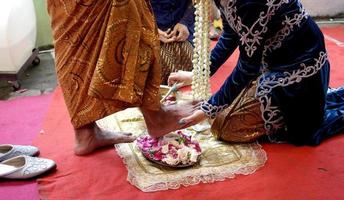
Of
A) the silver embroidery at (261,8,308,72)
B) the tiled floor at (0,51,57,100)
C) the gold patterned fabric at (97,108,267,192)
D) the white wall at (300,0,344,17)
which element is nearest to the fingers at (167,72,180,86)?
the gold patterned fabric at (97,108,267,192)

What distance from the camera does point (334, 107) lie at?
82.7 inches

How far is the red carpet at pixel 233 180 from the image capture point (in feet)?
5.37

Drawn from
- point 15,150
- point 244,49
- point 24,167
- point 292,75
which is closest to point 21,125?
point 15,150

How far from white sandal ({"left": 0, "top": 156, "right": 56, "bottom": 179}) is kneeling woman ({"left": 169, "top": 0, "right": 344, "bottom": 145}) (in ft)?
1.90

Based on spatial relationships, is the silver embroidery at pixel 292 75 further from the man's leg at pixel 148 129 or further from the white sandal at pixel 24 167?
the white sandal at pixel 24 167

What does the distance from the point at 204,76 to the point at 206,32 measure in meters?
0.19

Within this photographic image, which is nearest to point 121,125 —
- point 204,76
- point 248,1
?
point 204,76

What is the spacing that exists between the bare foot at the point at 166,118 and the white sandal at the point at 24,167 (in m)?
0.43

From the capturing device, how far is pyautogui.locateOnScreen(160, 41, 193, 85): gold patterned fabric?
2.64 meters

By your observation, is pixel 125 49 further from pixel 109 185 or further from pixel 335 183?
pixel 335 183

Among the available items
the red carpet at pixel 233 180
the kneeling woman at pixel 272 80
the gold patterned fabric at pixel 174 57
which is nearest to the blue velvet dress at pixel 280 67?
the kneeling woman at pixel 272 80

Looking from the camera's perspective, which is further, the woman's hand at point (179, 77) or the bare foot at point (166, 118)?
the woman's hand at point (179, 77)

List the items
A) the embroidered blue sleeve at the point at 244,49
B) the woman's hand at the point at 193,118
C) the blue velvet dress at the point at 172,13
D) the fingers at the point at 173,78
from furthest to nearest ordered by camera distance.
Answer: the blue velvet dress at the point at 172,13
the fingers at the point at 173,78
the woman's hand at the point at 193,118
the embroidered blue sleeve at the point at 244,49

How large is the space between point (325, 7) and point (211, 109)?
2621mm
